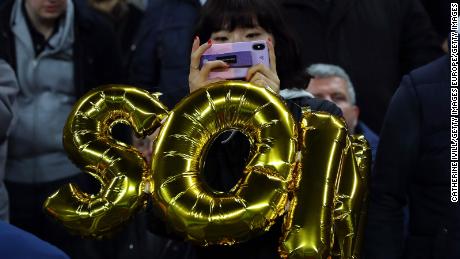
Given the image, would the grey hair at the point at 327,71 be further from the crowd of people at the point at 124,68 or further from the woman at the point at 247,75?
the woman at the point at 247,75

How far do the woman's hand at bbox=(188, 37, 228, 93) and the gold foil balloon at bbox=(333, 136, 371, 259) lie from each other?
414 mm

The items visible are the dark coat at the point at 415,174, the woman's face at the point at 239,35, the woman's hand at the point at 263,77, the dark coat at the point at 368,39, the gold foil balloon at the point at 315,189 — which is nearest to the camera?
the gold foil balloon at the point at 315,189

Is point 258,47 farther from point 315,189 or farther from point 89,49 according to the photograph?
point 89,49

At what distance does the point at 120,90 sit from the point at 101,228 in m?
0.39

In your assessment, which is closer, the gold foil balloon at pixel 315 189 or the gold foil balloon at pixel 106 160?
the gold foil balloon at pixel 315 189

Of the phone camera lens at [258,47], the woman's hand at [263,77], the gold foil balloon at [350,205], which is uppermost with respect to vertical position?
the phone camera lens at [258,47]

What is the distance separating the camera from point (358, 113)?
4.94 meters

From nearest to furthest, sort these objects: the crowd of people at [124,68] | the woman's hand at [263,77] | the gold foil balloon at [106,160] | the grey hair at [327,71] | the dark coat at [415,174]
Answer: the gold foil balloon at [106,160] < the woman's hand at [263,77] < the dark coat at [415,174] < the crowd of people at [124,68] < the grey hair at [327,71]

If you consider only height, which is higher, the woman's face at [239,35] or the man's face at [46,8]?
the woman's face at [239,35]

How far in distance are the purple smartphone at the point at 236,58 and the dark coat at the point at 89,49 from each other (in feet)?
5.47

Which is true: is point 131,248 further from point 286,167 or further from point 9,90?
point 286,167

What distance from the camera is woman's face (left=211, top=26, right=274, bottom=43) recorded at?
3398mm

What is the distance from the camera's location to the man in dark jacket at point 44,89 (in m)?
4.65

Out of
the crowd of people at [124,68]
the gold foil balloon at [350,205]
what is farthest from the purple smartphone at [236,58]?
the crowd of people at [124,68]
